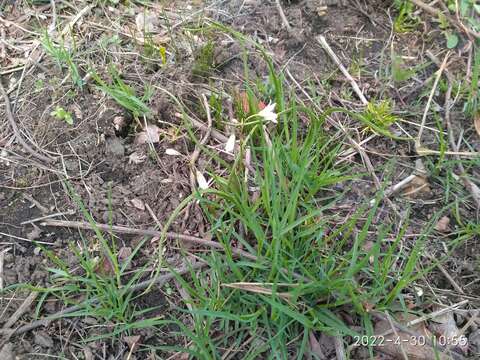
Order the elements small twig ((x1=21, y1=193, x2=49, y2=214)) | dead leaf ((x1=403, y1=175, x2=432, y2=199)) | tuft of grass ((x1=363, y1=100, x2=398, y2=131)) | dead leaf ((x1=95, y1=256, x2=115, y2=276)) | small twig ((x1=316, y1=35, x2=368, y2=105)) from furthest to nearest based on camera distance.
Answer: small twig ((x1=316, y1=35, x2=368, y2=105)) < tuft of grass ((x1=363, y1=100, x2=398, y2=131)) < dead leaf ((x1=403, y1=175, x2=432, y2=199)) < small twig ((x1=21, y1=193, x2=49, y2=214)) < dead leaf ((x1=95, y1=256, x2=115, y2=276))

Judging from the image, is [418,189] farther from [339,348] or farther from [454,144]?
[339,348]

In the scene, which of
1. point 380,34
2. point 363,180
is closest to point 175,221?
point 363,180

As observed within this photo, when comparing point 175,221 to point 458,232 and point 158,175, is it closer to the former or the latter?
point 158,175

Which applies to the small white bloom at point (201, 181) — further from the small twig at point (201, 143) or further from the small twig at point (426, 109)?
the small twig at point (426, 109)

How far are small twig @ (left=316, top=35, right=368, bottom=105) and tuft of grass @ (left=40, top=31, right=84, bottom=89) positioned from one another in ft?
3.70

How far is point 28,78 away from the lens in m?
2.06

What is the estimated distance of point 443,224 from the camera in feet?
5.78

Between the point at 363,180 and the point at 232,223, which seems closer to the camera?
the point at 232,223

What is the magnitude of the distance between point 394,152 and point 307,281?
747 mm

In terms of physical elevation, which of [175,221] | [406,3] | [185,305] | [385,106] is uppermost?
[406,3]

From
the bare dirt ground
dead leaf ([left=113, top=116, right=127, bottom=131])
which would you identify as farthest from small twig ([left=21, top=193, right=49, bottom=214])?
dead leaf ([left=113, top=116, right=127, bottom=131])

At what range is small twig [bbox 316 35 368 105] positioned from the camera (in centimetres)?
207
